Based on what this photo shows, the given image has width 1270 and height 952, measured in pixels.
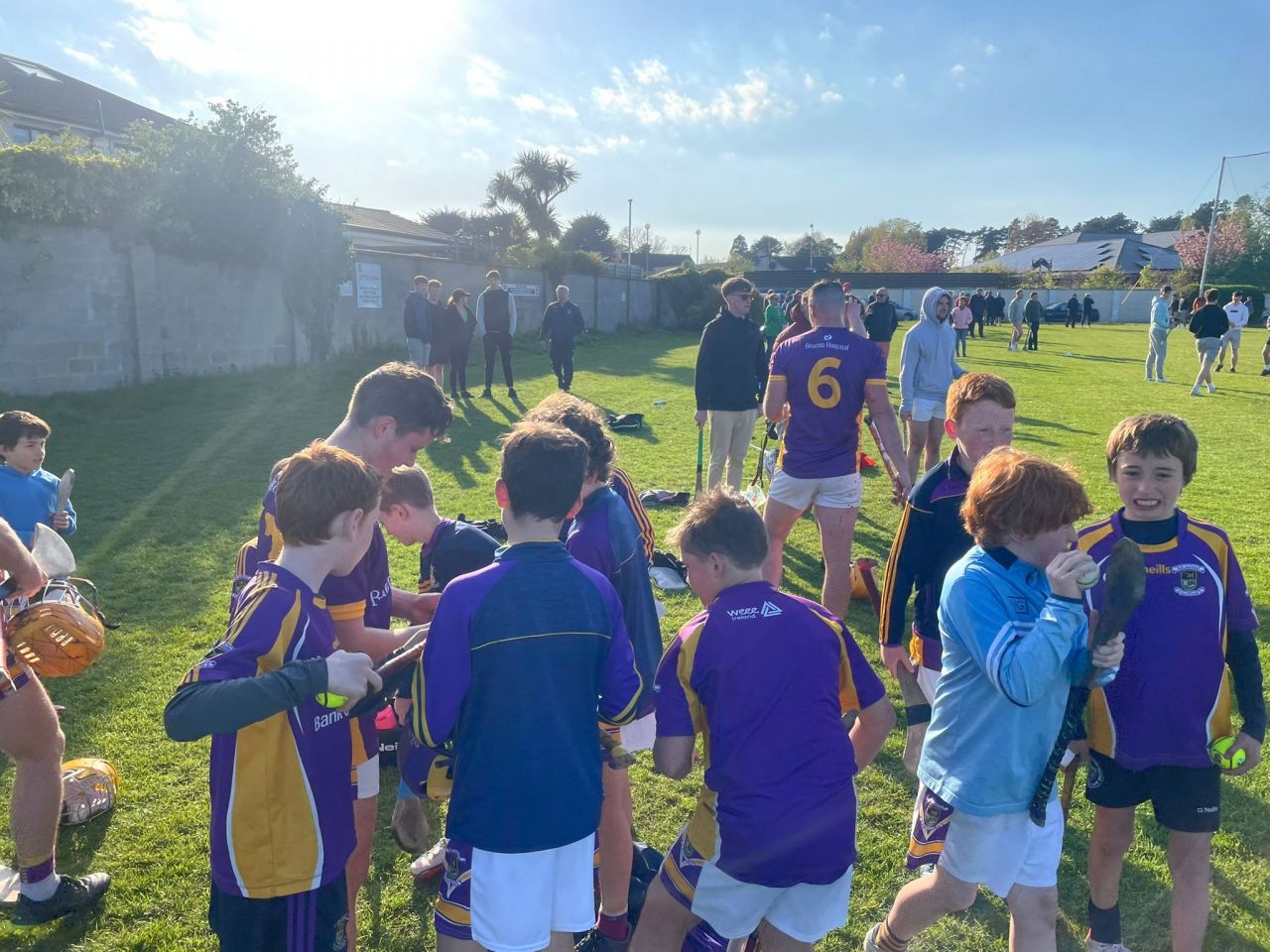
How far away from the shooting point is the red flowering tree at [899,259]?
259ft

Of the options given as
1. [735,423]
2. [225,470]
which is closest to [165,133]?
[225,470]

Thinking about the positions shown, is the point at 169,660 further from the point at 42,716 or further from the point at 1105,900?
the point at 1105,900

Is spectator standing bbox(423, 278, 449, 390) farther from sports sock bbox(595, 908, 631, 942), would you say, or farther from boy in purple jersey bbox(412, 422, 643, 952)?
boy in purple jersey bbox(412, 422, 643, 952)

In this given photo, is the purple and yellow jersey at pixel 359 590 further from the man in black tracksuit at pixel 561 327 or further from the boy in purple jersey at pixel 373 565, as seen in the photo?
the man in black tracksuit at pixel 561 327

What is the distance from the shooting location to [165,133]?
14.7 metres

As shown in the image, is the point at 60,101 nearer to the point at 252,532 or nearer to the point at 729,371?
the point at 252,532

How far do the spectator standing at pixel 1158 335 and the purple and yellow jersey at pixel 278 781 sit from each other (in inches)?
787

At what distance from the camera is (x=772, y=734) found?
207 centimetres

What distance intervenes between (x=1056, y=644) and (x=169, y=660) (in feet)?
16.5

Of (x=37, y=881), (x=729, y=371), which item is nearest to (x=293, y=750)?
(x=37, y=881)

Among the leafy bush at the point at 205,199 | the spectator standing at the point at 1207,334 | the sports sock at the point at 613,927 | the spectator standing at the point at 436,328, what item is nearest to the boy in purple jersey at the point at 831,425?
the sports sock at the point at 613,927

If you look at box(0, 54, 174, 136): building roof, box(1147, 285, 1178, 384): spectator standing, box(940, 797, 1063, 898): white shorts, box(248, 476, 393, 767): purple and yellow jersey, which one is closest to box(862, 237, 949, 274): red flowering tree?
box(1147, 285, 1178, 384): spectator standing

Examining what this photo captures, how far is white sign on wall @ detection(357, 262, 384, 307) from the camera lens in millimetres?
19344

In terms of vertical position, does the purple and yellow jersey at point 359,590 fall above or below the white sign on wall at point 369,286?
below
